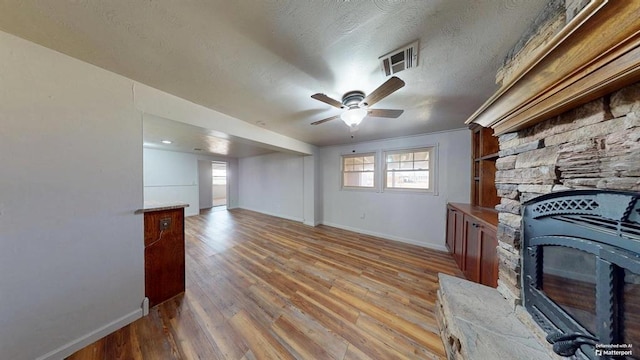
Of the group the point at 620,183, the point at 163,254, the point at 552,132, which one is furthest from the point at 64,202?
the point at 552,132

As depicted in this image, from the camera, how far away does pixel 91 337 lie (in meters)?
1.39

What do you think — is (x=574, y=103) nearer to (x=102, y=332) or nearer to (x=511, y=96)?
(x=511, y=96)

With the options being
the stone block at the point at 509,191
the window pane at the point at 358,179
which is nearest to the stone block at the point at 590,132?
the stone block at the point at 509,191

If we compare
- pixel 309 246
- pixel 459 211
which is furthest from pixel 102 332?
pixel 459 211

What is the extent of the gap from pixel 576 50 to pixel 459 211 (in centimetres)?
228

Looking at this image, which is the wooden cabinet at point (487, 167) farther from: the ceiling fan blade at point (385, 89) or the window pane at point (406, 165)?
the ceiling fan blade at point (385, 89)

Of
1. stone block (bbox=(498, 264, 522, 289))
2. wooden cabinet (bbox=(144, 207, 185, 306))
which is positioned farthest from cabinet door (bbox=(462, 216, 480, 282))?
wooden cabinet (bbox=(144, 207, 185, 306))

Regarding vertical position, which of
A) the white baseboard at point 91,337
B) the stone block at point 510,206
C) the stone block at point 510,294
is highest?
the stone block at point 510,206

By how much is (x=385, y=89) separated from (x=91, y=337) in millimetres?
2975

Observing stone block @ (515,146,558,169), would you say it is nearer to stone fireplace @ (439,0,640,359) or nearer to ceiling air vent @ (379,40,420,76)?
stone fireplace @ (439,0,640,359)

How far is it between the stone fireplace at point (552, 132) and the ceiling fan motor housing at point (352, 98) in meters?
0.93

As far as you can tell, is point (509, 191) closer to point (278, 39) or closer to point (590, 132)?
point (590, 132)

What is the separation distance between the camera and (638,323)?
0.69 m

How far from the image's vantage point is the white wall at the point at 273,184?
16.3 feet
